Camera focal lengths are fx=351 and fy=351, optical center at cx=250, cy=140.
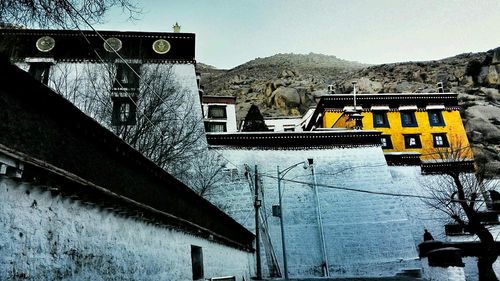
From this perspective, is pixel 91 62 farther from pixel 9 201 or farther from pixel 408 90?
pixel 408 90

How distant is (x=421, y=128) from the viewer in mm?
30766

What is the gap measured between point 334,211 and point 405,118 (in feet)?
55.0

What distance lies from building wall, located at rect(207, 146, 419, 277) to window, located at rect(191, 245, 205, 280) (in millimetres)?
9228

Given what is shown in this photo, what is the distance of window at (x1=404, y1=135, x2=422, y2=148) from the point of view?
30.3m

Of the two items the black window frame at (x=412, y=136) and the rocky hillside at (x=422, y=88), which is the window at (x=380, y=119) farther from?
the rocky hillside at (x=422, y=88)

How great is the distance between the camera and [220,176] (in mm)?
18406

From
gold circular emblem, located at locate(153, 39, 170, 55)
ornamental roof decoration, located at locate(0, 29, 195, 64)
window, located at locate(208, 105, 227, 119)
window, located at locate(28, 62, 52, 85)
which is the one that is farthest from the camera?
window, located at locate(208, 105, 227, 119)

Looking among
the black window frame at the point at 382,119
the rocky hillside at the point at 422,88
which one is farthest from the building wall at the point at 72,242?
the rocky hillside at the point at 422,88

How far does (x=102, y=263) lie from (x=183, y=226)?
3034 millimetres

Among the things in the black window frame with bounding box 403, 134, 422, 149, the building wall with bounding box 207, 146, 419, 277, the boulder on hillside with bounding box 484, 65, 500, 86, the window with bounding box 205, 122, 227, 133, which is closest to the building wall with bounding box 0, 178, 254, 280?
the building wall with bounding box 207, 146, 419, 277

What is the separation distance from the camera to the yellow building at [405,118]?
30156 millimetres

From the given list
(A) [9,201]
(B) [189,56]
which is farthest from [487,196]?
(A) [9,201]

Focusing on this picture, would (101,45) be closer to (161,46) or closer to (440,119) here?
(161,46)

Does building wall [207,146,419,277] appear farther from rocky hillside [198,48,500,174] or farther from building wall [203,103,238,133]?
building wall [203,103,238,133]
